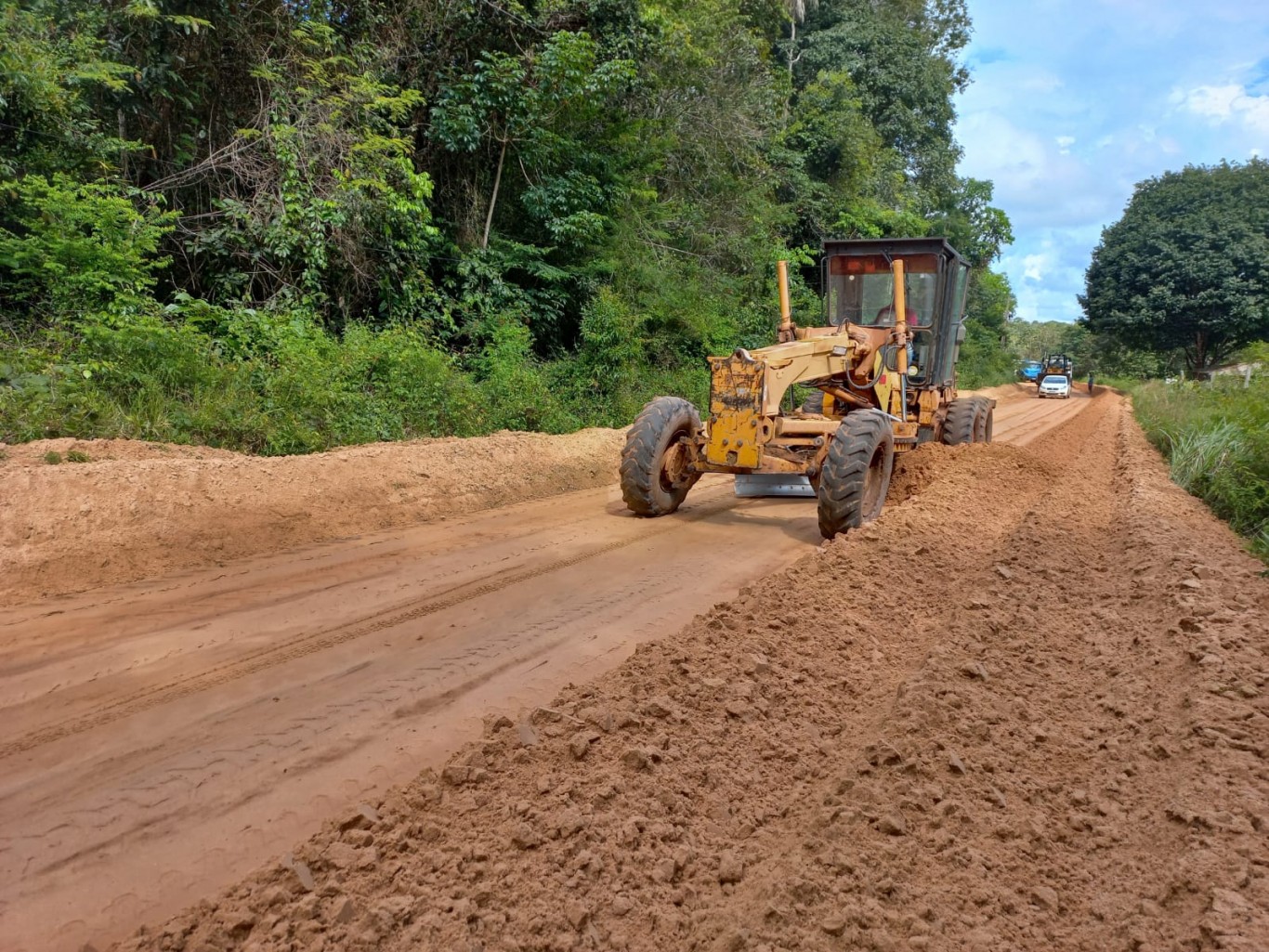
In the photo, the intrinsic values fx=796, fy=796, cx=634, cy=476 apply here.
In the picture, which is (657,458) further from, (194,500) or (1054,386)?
(1054,386)

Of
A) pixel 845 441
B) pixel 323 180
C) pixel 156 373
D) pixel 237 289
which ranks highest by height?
pixel 323 180

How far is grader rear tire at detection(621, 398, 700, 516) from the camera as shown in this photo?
7008mm

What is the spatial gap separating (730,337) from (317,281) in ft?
25.9

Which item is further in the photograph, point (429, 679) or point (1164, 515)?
point (1164, 515)

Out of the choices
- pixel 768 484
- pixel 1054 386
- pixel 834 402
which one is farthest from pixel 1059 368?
pixel 768 484

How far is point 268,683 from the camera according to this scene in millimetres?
3629

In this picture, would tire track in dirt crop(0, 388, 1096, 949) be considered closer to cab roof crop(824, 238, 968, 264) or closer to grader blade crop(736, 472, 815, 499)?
grader blade crop(736, 472, 815, 499)

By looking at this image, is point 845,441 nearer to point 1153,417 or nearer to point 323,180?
point 323,180

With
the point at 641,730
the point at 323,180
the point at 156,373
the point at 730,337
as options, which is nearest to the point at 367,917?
the point at 641,730

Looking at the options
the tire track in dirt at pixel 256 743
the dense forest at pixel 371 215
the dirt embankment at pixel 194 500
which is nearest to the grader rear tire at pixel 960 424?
the dense forest at pixel 371 215

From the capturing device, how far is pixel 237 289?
10.9m

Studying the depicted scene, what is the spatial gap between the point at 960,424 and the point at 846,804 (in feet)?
28.2

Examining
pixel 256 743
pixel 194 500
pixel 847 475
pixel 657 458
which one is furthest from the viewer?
pixel 657 458

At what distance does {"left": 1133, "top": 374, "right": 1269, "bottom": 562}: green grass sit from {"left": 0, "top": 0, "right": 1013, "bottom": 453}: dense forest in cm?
749
